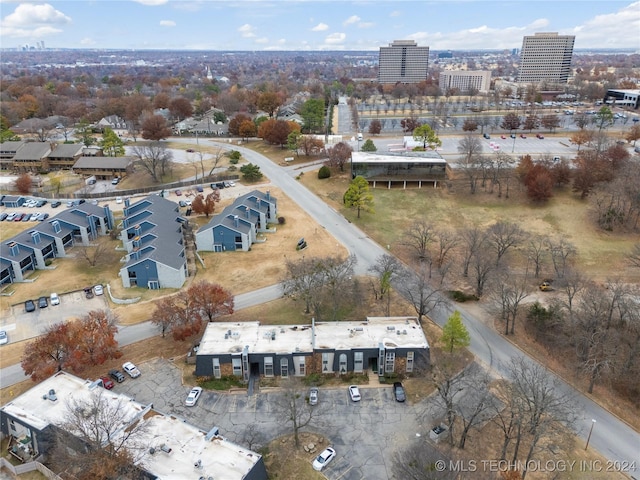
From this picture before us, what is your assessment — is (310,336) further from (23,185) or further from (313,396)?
(23,185)

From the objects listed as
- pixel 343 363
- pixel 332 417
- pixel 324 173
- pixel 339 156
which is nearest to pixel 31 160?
pixel 324 173

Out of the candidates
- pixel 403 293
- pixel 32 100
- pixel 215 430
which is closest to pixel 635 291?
pixel 403 293

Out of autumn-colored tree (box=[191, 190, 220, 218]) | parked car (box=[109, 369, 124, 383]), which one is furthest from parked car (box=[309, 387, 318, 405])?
autumn-colored tree (box=[191, 190, 220, 218])

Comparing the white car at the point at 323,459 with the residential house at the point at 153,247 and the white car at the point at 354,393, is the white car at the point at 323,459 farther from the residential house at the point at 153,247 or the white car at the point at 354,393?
the residential house at the point at 153,247

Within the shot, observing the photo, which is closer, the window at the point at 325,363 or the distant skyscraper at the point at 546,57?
the window at the point at 325,363

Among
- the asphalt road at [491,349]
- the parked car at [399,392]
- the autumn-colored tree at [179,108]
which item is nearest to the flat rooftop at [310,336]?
the parked car at [399,392]

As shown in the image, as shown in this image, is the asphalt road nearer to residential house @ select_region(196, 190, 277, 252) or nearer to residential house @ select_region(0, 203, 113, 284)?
residential house @ select_region(196, 190, 277, 252)
